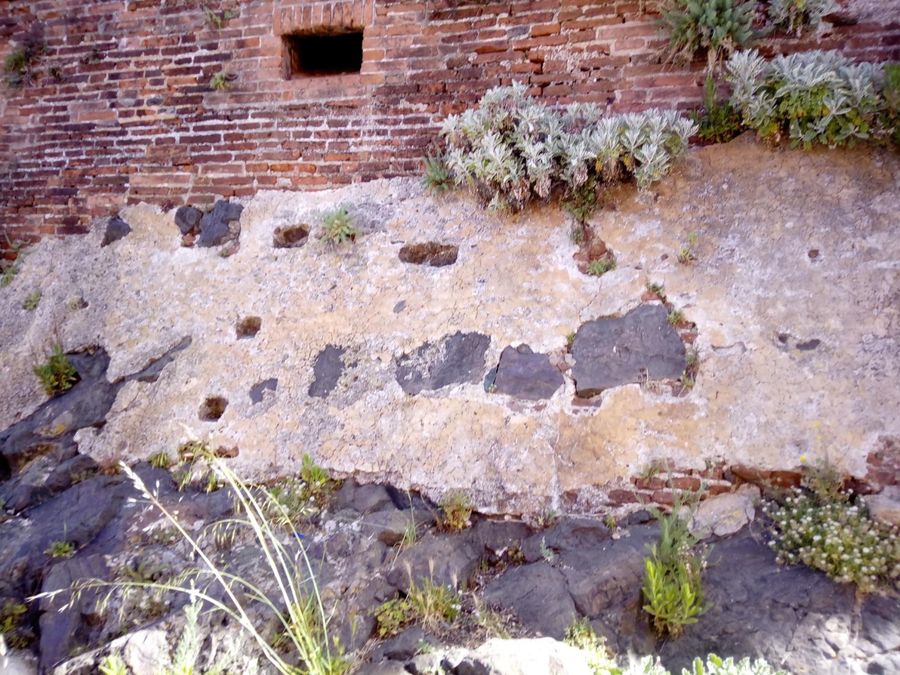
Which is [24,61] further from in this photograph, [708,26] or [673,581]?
[673,581]

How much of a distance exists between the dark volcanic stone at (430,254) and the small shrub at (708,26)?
68.8 inches

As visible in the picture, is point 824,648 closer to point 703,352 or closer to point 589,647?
point 589,647

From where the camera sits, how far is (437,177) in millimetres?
4113

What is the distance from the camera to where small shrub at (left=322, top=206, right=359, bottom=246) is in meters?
4.23

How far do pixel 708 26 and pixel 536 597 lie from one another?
319 cm

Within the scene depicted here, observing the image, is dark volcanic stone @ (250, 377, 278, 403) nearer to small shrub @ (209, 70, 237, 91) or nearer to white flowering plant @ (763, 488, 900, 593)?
small shrub @ (209, 70, 237, 91)

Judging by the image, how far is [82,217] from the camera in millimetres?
5004

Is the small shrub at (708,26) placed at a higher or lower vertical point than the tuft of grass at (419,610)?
higher

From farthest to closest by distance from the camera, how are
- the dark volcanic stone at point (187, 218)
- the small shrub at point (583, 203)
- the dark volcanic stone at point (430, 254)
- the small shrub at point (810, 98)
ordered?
the dark volcanic stone at point (187, 218)
the dark volcanic stone at point (430, 254)
the small shrub at point (583, 203)
the small shrub at point (810, 98)

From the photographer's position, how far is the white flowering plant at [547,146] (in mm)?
3611

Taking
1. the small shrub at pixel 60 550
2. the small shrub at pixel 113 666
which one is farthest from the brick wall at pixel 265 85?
the small shrub at pixel 113 666

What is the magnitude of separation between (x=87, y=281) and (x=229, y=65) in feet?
6.20

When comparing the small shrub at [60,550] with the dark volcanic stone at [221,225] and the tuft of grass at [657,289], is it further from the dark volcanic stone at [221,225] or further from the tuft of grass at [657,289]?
the tuft of grass at [657,289]

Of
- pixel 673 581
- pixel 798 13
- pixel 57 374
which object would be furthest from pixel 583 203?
pixel 57 374
